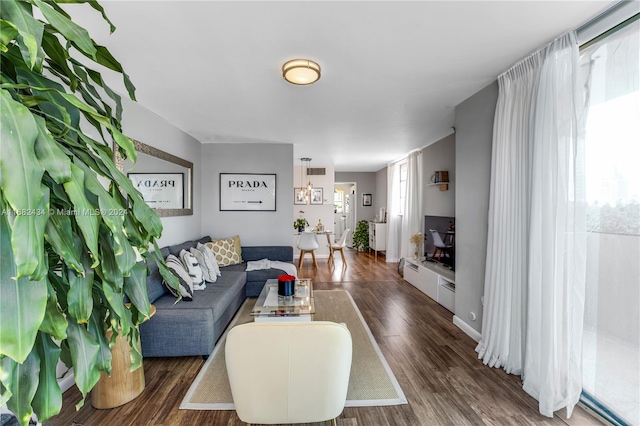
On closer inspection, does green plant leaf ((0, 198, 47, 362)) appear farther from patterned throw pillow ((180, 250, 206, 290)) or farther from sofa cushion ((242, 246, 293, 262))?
sofa cushion ((242, 246, 293, 262))

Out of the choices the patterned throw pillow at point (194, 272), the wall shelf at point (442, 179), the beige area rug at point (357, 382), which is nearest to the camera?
the beige area rug at point (357, 382)

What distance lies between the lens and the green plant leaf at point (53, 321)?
2.09 ft

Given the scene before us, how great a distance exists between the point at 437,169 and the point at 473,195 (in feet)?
7.30

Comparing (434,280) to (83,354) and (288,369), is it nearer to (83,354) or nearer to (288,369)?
(288,369)

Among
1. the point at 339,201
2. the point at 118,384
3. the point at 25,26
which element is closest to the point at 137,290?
the point at 25,26

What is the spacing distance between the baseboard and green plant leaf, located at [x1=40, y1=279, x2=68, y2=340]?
3158 millimetres

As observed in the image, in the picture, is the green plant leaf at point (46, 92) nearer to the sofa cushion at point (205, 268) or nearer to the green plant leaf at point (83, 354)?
the green plant leaf at point (83, 354)

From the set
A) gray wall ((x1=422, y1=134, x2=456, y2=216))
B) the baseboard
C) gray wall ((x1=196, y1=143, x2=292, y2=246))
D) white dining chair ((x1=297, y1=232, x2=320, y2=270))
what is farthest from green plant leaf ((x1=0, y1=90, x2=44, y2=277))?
white dining chair ((x1=297, y1=232, x2=320, y2=270))

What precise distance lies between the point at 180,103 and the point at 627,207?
3.78 meters

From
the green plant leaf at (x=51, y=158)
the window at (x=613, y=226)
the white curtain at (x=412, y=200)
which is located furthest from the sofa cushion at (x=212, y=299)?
the white curtain at (x=412, y=200)

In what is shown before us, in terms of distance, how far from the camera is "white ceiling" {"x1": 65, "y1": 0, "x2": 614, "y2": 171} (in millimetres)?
1639

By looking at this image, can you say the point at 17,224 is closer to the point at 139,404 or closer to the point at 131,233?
the point at 131,233

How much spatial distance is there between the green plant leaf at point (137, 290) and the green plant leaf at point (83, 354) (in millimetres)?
135

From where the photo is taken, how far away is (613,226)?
1.67 m
